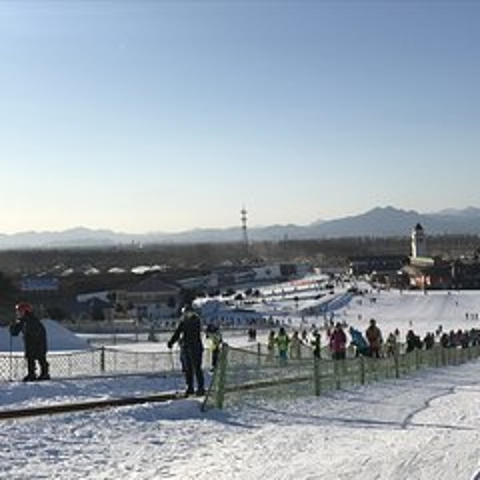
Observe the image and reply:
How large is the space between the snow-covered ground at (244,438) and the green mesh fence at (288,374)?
28 cm

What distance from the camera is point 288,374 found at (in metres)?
18.8

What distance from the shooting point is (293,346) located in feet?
96.4

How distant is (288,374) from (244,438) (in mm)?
7442

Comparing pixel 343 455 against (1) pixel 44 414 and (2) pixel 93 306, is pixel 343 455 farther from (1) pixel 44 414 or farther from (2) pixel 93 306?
(2) pixel 93 306

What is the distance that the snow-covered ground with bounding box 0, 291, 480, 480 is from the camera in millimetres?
9234

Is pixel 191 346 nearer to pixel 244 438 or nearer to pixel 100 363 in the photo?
pixel 244 438

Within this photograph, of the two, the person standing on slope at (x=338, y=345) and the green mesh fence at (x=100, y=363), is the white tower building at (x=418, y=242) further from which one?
the person standing on slope at (x=338, y=345)

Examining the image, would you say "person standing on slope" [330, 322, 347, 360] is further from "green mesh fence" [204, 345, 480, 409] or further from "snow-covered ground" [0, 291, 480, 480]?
"snow-covered ground" [0, 291, 480, 480]

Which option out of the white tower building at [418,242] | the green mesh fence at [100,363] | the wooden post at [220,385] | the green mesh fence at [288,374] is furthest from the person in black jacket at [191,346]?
the white tower building at [418,242]

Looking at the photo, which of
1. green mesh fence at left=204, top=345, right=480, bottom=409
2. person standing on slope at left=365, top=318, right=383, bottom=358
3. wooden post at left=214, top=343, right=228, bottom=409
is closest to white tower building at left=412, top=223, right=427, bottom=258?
green mesh fence at left=204, top=345, right=480, bottom=409

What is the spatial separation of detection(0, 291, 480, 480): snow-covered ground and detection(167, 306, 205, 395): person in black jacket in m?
0.88

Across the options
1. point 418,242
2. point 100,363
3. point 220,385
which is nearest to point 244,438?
point 220,385

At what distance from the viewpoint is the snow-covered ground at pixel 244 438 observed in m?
9.23

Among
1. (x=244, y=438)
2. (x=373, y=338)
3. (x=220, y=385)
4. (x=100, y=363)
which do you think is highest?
(x=220, y=385)
